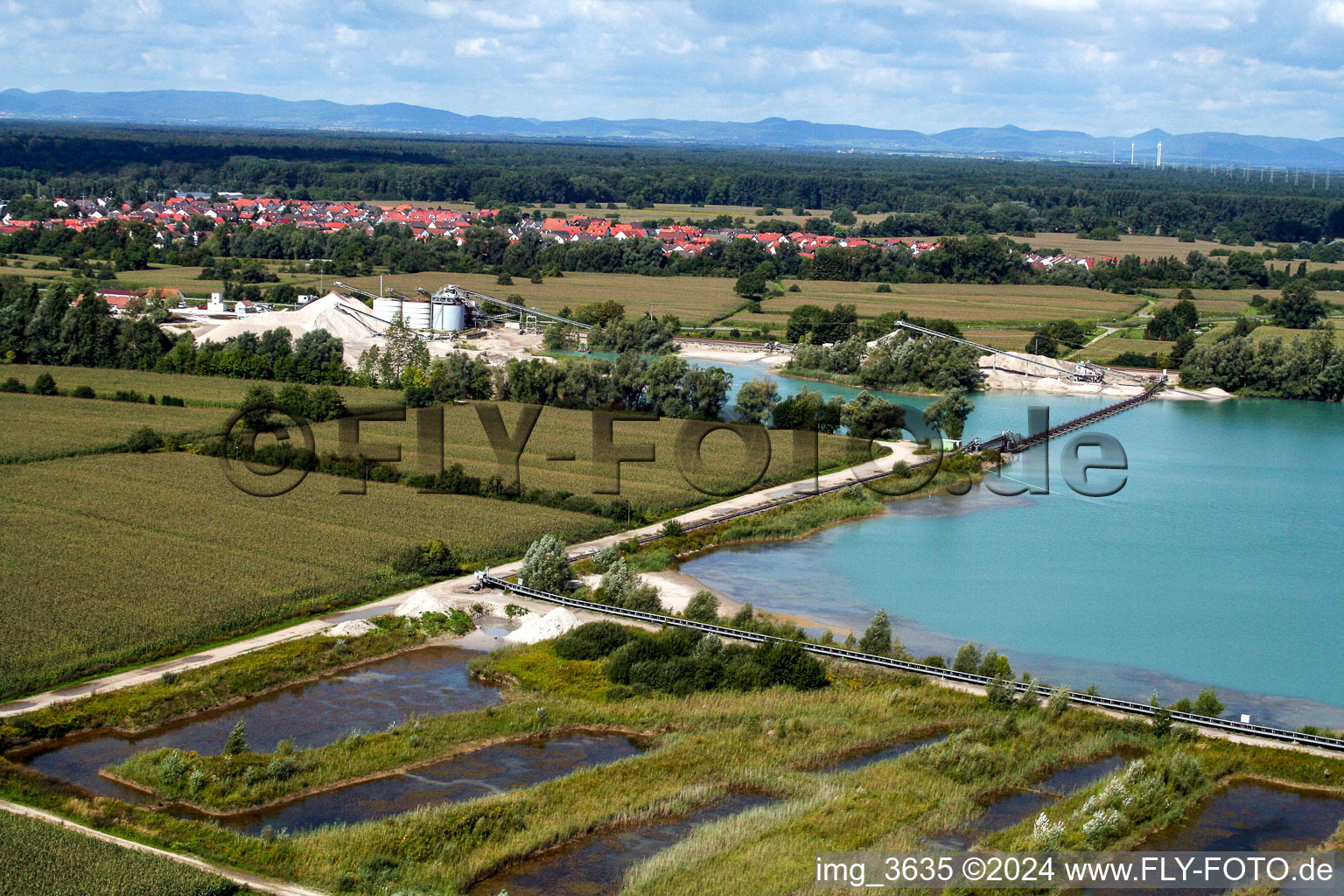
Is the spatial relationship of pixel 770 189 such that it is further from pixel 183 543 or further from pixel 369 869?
pixel 369 869

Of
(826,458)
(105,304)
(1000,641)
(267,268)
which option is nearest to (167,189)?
(267,268)

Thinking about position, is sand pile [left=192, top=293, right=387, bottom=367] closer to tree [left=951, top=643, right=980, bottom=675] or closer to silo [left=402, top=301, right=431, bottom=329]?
silo [left=402, top=301, right=431, bottom=329]

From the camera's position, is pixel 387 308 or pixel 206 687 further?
pixel 387 308

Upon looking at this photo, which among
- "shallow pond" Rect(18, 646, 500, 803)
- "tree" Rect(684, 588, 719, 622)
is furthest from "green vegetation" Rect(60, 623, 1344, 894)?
"tree" Rect(684, 588, 719, 622)

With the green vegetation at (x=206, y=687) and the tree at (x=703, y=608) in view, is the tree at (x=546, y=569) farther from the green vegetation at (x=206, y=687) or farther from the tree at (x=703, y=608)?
the tree at (x=703, y=608)

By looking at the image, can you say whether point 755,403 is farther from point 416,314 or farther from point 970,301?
point 970,301

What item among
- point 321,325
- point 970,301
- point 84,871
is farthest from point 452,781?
point 970,301
